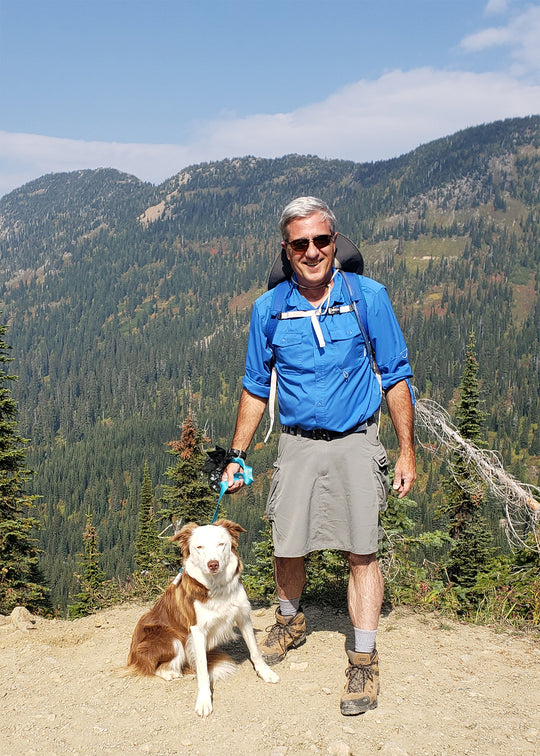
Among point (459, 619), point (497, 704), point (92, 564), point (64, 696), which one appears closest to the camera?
point (497, 704)

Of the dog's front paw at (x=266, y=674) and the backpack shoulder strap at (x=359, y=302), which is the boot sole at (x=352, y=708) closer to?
the dog's front paw at (x=266, y=674)

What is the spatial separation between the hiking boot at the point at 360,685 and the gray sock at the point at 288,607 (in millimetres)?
819

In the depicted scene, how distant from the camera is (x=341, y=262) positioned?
4.68m

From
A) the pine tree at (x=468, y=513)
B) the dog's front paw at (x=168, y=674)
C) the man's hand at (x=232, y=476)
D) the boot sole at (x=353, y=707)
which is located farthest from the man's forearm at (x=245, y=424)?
the pine tree at (x=468, y=513)

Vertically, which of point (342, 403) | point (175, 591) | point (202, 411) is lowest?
point (202, 411)

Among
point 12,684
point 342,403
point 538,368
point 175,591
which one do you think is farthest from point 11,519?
point 538,368

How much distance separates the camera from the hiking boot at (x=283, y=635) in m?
5.30

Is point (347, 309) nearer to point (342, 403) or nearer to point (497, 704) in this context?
point (342, 403)

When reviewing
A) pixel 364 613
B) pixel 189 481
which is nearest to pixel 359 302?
pixel 364 613

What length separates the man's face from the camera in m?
4.39

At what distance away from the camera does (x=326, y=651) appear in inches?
215

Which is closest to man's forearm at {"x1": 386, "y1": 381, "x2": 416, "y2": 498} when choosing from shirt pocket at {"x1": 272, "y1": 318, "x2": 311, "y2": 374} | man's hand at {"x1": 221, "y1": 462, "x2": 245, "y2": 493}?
shirt pocket at {"x1": 272, "y1": 318, "x2": 311, "y2": 374}

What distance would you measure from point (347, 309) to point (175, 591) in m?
3.03

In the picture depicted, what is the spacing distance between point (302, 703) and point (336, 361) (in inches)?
112
